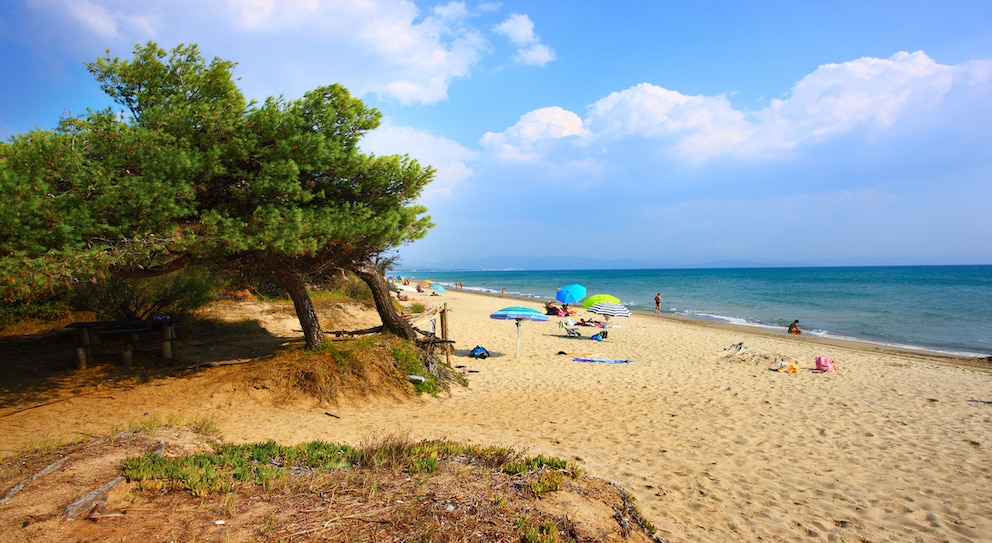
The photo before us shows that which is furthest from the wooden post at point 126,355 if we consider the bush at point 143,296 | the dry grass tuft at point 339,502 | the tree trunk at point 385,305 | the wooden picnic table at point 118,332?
the dry grass tuft at point 339,502

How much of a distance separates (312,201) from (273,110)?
1.47 meters

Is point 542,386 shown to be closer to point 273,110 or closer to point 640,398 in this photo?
point 640,398

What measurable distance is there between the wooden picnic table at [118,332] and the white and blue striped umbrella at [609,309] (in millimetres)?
12899

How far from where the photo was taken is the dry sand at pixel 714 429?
195 inches

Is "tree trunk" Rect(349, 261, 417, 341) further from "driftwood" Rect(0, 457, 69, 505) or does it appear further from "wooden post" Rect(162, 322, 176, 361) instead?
"driftwood" Rect(0, 457, 69, 505)

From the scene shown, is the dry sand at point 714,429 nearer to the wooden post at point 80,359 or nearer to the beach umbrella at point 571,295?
the wooden post at point 80,359

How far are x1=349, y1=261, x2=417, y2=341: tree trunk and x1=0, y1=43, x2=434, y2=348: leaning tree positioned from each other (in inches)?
41.1

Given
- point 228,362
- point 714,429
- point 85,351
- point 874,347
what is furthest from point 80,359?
point 874,347

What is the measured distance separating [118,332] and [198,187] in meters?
3.81

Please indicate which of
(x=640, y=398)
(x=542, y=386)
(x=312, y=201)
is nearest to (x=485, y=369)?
(x=542, y=386)

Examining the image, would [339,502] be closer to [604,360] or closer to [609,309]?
[604,360]

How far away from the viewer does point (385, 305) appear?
10461mm

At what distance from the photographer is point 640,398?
31.9 ft

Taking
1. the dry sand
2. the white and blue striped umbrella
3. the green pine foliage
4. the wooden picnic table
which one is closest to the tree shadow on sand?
the wooden picnic table
